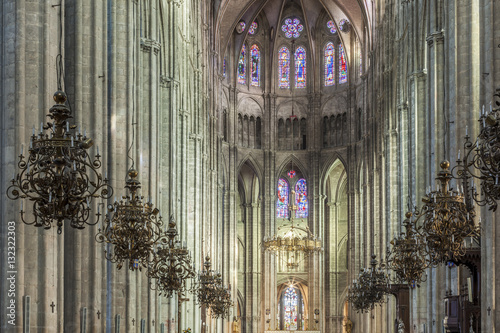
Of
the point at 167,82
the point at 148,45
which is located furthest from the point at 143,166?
the point at 167,82

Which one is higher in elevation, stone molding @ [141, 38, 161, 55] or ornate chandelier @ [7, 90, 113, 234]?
stone molding @ [141, 38, 161, 55]

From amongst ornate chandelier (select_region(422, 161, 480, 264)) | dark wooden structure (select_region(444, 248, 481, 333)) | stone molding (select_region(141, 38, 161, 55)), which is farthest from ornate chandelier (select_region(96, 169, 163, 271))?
stone molding (select_region(141, 38, 161, 55))

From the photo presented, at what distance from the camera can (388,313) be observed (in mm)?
46531

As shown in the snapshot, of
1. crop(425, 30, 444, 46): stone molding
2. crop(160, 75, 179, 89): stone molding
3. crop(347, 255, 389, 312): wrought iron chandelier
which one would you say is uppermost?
crop(425, 30, 444, 46): stone molding

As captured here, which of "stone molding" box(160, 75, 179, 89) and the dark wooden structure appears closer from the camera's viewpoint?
the dark wooden structure

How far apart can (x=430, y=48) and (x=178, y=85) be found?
12122 millimetres

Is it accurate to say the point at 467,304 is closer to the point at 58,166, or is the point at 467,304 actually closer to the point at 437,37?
the point at 437,37

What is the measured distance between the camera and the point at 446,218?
18188mm

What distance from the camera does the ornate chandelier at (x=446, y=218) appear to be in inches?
703

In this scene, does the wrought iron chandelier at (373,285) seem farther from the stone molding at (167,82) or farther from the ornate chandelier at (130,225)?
the ornate chandelier at (130,225)

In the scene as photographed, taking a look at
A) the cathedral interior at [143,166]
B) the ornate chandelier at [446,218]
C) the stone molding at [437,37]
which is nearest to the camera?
the cathedral interior at [143,166]

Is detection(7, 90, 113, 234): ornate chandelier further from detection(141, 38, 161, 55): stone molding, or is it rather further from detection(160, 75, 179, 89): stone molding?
detection(160, 75, 179, 89): stone molding

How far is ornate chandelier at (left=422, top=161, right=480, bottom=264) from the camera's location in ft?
58.6

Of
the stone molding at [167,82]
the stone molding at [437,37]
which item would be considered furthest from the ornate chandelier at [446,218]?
the stone molding at [167,82]
